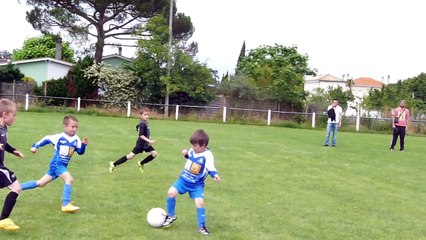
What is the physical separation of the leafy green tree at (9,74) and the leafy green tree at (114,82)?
Result: 20.3 ft

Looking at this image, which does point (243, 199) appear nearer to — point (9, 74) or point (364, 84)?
point (9, 74)

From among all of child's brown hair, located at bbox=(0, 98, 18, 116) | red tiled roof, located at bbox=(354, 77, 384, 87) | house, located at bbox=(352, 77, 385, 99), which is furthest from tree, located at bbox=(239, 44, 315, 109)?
red tiled roof, located at bbox=(354, 77, 384, 87)

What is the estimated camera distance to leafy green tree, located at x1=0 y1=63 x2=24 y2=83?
3856 centimetres

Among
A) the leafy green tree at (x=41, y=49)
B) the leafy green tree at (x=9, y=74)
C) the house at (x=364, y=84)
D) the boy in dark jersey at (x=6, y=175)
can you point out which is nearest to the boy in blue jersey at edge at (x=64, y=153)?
the boy in dark jersey at (x=6, y=175)

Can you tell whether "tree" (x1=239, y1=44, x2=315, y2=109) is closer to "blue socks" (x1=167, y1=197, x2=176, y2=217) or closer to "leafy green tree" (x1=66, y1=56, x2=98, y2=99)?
"leafy green tree" (x1=66, y1=56, x2=98, y2=99)

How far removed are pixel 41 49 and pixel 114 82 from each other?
694 inches

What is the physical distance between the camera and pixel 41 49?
5119 cm

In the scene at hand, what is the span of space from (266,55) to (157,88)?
67.7 feet

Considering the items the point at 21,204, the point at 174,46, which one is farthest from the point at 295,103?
the point at 21,204

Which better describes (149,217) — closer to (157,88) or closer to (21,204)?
(21,204)

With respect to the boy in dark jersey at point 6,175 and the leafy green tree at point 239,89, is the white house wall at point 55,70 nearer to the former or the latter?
the leafy green tree at point 239,89

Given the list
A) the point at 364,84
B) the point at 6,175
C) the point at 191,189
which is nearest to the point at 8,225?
the point at 6,175

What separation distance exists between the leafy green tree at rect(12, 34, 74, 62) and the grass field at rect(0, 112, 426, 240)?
3737 centimetres

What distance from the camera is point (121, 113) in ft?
113
